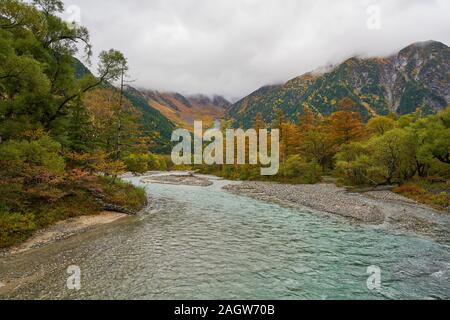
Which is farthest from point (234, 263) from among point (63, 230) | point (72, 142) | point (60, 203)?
point (72, 142)

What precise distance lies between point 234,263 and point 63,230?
42.5 ft

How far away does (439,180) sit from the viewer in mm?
41719

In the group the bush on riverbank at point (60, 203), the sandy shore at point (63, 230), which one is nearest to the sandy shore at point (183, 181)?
the bush on riverbank at point (60, 203)

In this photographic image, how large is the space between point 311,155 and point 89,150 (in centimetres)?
5387

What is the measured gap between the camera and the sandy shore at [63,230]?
16.2 meters

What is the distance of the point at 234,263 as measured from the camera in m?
14.9

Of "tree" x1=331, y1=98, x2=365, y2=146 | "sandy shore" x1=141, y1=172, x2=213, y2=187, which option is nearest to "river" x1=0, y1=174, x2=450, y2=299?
"sandy shore" x1=141, y1=172, x2=213, y2=187

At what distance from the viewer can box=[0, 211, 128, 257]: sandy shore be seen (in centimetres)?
1623

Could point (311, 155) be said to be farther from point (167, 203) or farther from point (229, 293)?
point (229, 293)

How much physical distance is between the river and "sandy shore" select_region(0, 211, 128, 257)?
2.59ft
